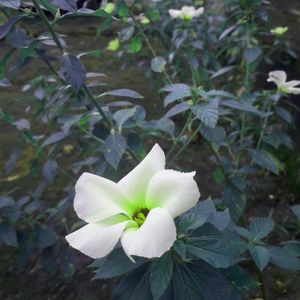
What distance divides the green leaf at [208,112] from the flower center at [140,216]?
0.42 metres

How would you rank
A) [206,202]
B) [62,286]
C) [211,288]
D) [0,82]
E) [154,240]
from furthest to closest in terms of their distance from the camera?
[62,286] → [0,82] → [206,202] → [211,288] → [154,240]

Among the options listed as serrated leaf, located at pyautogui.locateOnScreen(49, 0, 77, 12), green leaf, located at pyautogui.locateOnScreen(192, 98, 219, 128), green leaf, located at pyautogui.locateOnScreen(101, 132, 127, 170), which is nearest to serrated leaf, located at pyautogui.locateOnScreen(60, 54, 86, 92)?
serrated leaf, located at pyautogui.locateOnScreen(49, 0, 77, 12)

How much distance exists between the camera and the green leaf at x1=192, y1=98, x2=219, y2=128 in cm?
115

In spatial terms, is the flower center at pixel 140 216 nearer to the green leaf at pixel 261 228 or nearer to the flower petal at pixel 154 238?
the flower petal at pixel 154 238

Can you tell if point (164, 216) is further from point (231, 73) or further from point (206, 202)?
point (231, 73)

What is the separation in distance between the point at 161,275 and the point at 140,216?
0.44ft

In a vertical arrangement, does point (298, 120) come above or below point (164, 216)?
below

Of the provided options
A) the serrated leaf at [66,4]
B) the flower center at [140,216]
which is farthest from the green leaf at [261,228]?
the serrated leaf at [66,4]

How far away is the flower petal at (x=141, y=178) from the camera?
814 millimetres

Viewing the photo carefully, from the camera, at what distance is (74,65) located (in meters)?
1.11

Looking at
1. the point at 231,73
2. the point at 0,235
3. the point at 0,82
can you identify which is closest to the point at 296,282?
the point at 0,235

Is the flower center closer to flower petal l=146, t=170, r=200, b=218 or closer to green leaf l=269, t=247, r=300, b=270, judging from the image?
flower petal l=146, t=170, r=200, b=218

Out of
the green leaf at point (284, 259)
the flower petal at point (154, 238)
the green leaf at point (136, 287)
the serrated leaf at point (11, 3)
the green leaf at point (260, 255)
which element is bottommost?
the green leaf at point (284, 259)

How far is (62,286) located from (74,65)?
129 cm
